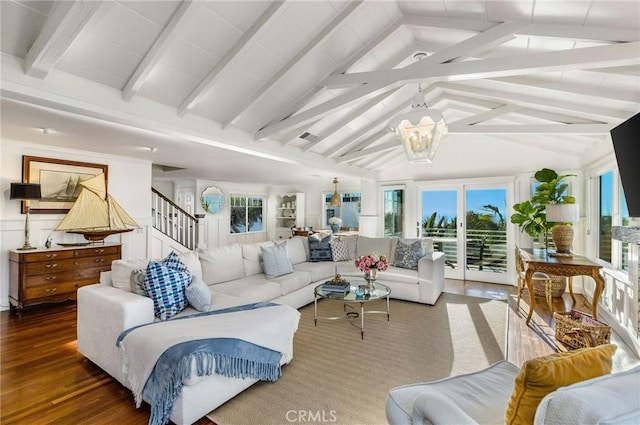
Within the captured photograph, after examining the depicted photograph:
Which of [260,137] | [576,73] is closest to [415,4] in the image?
[576,73]

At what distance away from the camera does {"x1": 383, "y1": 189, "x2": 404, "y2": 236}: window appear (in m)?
6.76

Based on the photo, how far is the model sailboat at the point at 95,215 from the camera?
420cm

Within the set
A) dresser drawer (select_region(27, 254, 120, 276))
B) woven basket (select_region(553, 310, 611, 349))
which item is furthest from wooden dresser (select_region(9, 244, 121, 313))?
woven basket (select_region(553, 310, 611, 349))

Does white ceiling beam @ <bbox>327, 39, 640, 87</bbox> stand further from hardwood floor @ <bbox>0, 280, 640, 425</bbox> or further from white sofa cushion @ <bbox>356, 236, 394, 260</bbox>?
white sofa cushion @ <bbox>356, 236, 394, 260</bbox>

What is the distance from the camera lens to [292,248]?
468 centimetres

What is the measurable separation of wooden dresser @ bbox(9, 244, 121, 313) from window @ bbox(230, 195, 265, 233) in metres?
4.27

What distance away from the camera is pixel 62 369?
2.38m

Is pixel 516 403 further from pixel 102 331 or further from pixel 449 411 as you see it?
pixel 102 331

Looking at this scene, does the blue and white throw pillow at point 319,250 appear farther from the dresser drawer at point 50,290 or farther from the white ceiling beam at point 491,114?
the dresser drawer at point 50,290

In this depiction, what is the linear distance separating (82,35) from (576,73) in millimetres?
3843

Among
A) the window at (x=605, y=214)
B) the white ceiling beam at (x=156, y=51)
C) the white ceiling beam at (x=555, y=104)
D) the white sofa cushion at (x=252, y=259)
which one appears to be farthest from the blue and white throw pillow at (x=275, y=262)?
the window at (x=605, y=214)

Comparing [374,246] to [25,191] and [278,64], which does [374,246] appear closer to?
[278,64]

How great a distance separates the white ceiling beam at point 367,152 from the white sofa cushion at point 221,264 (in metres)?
→ 2.82

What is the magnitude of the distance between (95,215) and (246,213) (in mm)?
4618
